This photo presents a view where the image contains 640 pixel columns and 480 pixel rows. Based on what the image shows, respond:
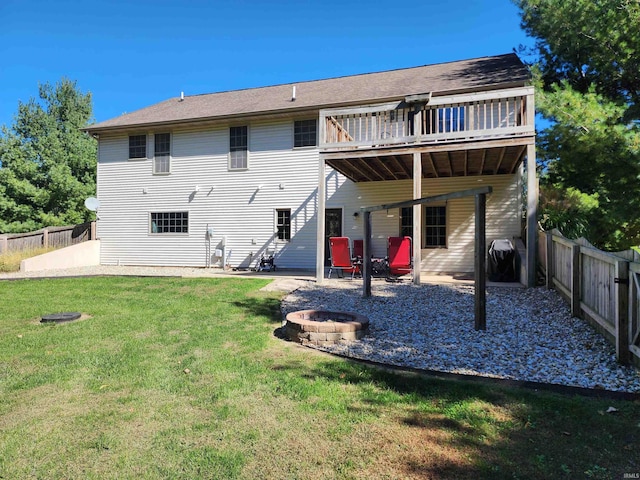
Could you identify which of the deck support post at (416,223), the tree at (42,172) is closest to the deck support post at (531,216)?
the deck support post at (416,223)

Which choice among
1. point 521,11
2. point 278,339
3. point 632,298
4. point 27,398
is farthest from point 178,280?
point 521,11

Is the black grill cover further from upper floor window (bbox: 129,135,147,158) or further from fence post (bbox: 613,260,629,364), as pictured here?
upper floor window (bbox: 129,135,147,158)

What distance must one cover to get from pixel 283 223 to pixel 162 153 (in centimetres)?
576

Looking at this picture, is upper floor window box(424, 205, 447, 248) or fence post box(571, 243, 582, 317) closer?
fence post box(571, 243, 582, 317)

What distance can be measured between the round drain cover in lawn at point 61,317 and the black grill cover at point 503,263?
8828mm

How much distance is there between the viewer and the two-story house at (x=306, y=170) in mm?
Answer: 9523

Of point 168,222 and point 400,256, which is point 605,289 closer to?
point 400,256

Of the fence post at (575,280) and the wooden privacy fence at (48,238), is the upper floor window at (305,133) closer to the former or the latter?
the fence post at (575,280)

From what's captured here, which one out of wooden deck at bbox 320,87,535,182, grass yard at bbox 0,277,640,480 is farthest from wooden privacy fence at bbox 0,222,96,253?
grass yard at bbox 0,277,640,480

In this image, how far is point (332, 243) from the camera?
32.4 ft

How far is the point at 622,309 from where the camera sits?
3.63 meters

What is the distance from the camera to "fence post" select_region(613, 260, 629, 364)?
3.60 meters

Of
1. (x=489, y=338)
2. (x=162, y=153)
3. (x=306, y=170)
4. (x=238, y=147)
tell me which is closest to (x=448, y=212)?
(x=306, y=170)

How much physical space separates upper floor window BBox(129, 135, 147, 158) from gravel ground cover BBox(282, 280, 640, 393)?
10.8m
